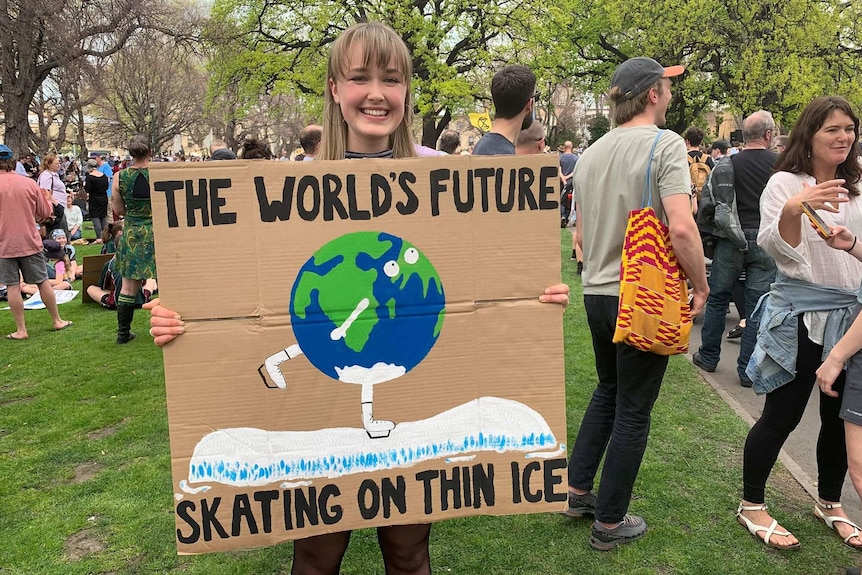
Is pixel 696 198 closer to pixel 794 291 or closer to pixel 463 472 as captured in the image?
pixel 794 291

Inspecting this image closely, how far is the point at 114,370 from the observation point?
5492 mm

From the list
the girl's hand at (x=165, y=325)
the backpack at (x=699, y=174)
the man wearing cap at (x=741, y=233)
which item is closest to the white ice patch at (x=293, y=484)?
the girl's hand at (x=165, y=325)

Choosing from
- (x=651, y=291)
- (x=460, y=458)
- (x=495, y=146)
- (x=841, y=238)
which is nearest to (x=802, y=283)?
(x=841, y=238)

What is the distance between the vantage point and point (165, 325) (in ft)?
4.99

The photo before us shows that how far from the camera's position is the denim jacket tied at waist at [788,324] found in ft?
8.28

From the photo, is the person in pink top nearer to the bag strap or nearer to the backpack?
the bag strap

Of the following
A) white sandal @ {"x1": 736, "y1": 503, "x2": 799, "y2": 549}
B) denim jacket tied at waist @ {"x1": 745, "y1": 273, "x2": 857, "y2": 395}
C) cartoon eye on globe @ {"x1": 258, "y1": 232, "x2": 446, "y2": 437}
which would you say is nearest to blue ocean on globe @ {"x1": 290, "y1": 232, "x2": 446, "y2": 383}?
cartoon eye on globe @ {"x1": 258, "y1": 232, "x2": 446, "y2": 437}

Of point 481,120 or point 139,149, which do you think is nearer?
point 139,149

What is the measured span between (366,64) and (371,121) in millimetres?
152

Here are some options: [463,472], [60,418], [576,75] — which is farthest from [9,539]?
[576,75]

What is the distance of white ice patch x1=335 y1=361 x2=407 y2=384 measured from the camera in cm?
161

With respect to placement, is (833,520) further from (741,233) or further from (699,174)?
(699,174)

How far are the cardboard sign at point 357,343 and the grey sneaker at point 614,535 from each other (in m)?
1.27

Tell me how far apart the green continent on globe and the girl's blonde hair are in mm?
360
